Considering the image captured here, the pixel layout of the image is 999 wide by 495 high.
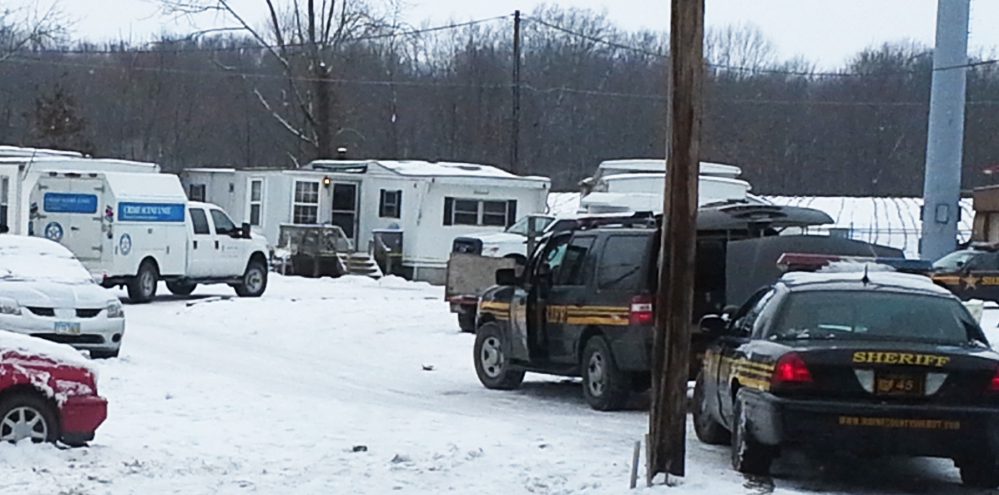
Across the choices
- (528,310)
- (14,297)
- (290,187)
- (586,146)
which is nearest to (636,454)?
(528,310)

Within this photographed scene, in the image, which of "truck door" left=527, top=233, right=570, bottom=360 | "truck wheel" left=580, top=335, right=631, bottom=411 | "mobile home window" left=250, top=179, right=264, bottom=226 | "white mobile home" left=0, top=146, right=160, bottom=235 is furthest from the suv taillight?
"mobile home window" left=250, top=179, right=264, bottom=226

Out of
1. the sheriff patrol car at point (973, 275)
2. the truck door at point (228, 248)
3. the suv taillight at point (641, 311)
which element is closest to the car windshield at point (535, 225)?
the truck door at point (228, 248)

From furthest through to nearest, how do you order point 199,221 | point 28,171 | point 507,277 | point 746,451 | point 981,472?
point 199,221 < point 28,171 < point 507,277 < point 746,451 < point 981,472

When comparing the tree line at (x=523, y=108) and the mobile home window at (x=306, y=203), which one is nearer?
the mobile home window at (x=306, y=203)

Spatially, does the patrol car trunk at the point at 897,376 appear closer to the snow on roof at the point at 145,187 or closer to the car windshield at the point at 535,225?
the snow on roof at the point at 145,187

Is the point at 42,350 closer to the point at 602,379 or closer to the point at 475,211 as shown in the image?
the point at 602,379

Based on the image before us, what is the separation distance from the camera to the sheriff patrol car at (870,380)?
9.47 m

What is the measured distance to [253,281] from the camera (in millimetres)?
30375

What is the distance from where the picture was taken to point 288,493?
31.5 ft

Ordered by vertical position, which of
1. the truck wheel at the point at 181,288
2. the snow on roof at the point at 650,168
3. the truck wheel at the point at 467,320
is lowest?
the truck wheel at the point at 181,288

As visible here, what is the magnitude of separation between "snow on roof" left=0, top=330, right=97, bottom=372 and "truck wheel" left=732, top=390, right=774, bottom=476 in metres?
4.67

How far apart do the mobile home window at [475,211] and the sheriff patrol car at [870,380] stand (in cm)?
2910

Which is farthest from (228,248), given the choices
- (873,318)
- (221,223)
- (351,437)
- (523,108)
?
(523,108)

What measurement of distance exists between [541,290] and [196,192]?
30.2 m
